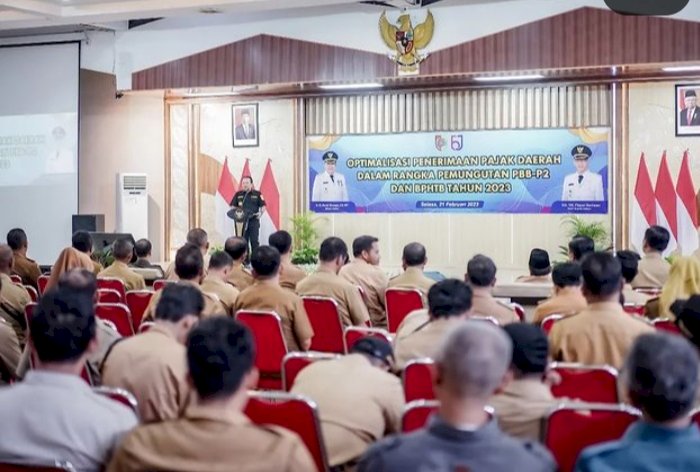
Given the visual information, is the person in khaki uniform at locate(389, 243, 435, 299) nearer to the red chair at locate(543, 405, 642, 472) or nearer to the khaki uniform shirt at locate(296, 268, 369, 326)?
the khaki uniform shirt at locate(296, 268, 369, 326)

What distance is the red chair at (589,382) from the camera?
344cm

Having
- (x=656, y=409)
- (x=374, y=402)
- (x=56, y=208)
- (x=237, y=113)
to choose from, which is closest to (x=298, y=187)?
(x=237, y=113)

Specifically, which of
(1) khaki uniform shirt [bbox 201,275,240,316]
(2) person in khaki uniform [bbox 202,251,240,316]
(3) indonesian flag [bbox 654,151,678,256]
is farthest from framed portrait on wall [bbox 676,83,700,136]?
(1) khaki uniform shirt [bbox 201,275,240,316]

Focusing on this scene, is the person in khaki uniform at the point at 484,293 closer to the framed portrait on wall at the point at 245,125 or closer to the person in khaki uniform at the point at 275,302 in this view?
the person in khaki uniform at the point at 275,302

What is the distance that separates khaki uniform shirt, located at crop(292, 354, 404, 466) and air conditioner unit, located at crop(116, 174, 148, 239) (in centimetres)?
1142

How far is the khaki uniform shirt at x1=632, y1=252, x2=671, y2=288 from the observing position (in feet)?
23.9

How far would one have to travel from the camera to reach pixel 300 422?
292 centimetres

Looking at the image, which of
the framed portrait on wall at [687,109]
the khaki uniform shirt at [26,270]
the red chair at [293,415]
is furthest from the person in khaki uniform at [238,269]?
the framed portrait on wall at [687,109]

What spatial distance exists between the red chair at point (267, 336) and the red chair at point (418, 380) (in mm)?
1534

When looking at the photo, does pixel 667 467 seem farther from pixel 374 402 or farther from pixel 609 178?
pixel 609 178

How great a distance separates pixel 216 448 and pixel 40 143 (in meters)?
12.8

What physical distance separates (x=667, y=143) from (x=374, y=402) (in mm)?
10067

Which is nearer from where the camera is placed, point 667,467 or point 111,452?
point 667,467

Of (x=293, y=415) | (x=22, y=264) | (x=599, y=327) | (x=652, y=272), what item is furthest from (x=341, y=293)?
(x=22, y=264)
